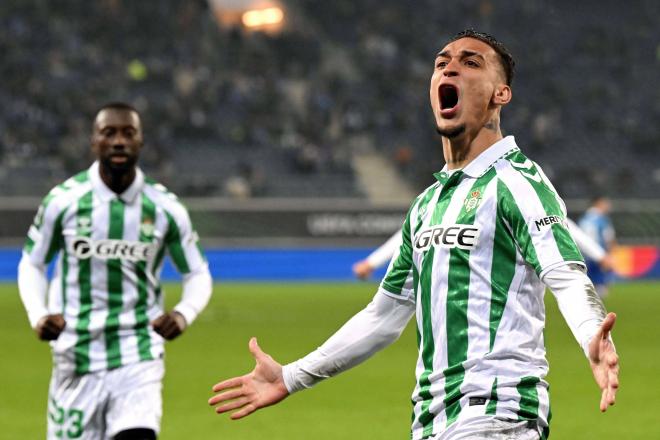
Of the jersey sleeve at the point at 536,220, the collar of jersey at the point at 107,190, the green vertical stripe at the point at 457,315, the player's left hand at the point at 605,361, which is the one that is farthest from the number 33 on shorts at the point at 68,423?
the player's left hand at the point at 605,361

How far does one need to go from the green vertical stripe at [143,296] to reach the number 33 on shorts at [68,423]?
0.41 meters

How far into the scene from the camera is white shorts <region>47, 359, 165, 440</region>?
5367 millimetres

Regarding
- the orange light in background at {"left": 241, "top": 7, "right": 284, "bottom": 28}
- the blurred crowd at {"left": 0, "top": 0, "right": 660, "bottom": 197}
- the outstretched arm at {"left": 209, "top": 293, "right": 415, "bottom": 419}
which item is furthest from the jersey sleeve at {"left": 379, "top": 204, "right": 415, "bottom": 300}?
the orange light in background at {"left": 241, "top": 7, "right": 284, "bottom": 28}

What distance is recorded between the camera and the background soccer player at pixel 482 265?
10.7 ft

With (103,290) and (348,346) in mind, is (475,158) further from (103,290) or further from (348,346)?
(103,290)

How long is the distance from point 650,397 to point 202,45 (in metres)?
24.8

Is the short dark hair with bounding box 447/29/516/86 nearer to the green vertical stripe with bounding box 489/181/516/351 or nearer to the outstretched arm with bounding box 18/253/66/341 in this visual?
the green vertical stripe with bounding box 489/181/516/351

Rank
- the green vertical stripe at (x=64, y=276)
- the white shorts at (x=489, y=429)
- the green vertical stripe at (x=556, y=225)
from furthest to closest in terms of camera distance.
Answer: the green vertical stripe at (x=64, y=276) → the white shorts at (x=489, y=429) → the green vertical stripe at (x=556, y=225)

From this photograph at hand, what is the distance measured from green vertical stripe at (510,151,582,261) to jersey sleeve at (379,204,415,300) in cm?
51

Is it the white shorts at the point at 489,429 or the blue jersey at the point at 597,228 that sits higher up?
the blue jersey at the point at 597,228

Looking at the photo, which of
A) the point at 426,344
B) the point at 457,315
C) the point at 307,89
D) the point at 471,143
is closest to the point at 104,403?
the point at 426,344

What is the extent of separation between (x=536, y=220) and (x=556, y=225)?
0.18 ft

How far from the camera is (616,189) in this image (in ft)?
96.0

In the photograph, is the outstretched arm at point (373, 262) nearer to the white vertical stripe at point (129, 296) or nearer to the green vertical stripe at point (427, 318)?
the white vertical stripe at point (129, 296)
